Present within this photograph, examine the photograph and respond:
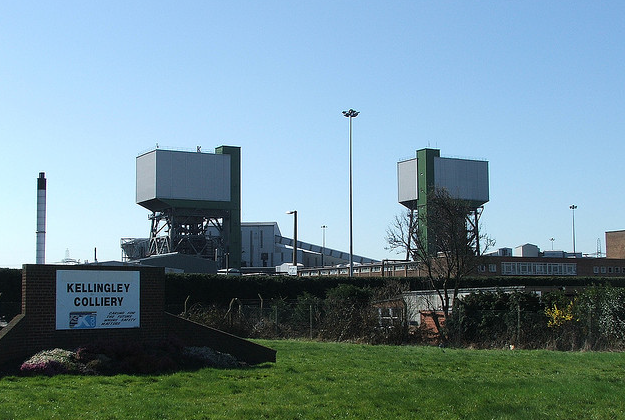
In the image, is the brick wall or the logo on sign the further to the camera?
the logo on sign

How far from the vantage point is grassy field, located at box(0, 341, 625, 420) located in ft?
39.1

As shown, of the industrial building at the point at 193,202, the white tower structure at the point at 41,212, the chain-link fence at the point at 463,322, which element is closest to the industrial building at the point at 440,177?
the industrial building at the point at 193,202

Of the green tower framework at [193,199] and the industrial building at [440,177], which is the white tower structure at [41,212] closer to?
the green tower framework at [193,199]

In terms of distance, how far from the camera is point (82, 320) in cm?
1700

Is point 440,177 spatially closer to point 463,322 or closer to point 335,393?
point 463,322

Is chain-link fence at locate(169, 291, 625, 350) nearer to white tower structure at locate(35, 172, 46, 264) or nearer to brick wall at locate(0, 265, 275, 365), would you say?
brick wall at locate(0, 265, 275, 365)

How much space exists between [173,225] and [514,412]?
6829cm

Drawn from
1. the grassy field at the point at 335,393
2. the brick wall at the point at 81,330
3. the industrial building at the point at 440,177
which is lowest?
the grassy field at the point at 335,393

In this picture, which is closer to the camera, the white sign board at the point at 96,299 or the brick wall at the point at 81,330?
the brick wall at the point at 81,330

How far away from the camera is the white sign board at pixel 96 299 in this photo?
1673 cm

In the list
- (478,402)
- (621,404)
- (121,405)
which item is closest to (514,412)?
(478,402)

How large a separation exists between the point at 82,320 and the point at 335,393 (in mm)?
6649

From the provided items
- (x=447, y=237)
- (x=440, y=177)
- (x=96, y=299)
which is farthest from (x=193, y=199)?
(x=96, y=299)

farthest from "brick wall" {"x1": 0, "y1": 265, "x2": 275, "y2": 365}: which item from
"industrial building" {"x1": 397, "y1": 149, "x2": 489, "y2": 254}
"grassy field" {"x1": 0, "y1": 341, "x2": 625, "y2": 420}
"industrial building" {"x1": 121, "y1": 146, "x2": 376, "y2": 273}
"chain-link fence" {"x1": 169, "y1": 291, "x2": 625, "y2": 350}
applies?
"industrial building" {"x1": 397, "y1": 149, "x2": 489, "y2": 254}
